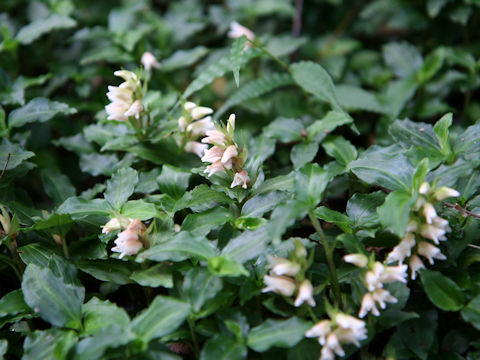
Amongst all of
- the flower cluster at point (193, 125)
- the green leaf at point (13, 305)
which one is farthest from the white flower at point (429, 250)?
the green leaf at point (13, 305)

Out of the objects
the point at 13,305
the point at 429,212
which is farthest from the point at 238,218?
the point at 13,305

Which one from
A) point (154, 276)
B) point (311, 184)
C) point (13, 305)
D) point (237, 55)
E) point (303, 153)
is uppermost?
point (237, 55)

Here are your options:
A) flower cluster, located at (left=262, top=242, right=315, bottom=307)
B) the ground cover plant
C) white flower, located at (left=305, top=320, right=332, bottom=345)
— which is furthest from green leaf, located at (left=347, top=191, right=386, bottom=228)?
white flower, located at (left=305, top=320, right=332, bottom=345)

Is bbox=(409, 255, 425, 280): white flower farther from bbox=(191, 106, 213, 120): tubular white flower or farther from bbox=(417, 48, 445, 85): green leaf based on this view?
bbox=(417, 48, 445, 85): green leaf

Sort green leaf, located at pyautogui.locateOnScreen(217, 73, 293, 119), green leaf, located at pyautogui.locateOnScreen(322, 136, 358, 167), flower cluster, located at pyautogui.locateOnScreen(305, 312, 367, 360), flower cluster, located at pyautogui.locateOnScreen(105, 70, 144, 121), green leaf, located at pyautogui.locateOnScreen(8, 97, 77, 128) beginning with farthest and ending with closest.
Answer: green leaf, located at pyautogui.locateOnScreen(217, 73, 293, 119) < green leaf, located at pyautogui.locateOnScreen(8, 97, 77, 128) < green leaf, located at pyautogui.locateOnScreen(322, 136, 358, 167) < flower cluster, located at pyautogui.locateOnScreen(105, 70, 144, 121) < flower cluster, located at pyautogui.locateOnScreen(305, 312, 367, 360)

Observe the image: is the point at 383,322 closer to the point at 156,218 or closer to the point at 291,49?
the point at 156,218

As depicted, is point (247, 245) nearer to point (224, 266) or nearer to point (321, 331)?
point (224, 266)

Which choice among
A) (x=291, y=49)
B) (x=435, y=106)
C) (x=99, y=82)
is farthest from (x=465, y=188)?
(x=99, y=82)
